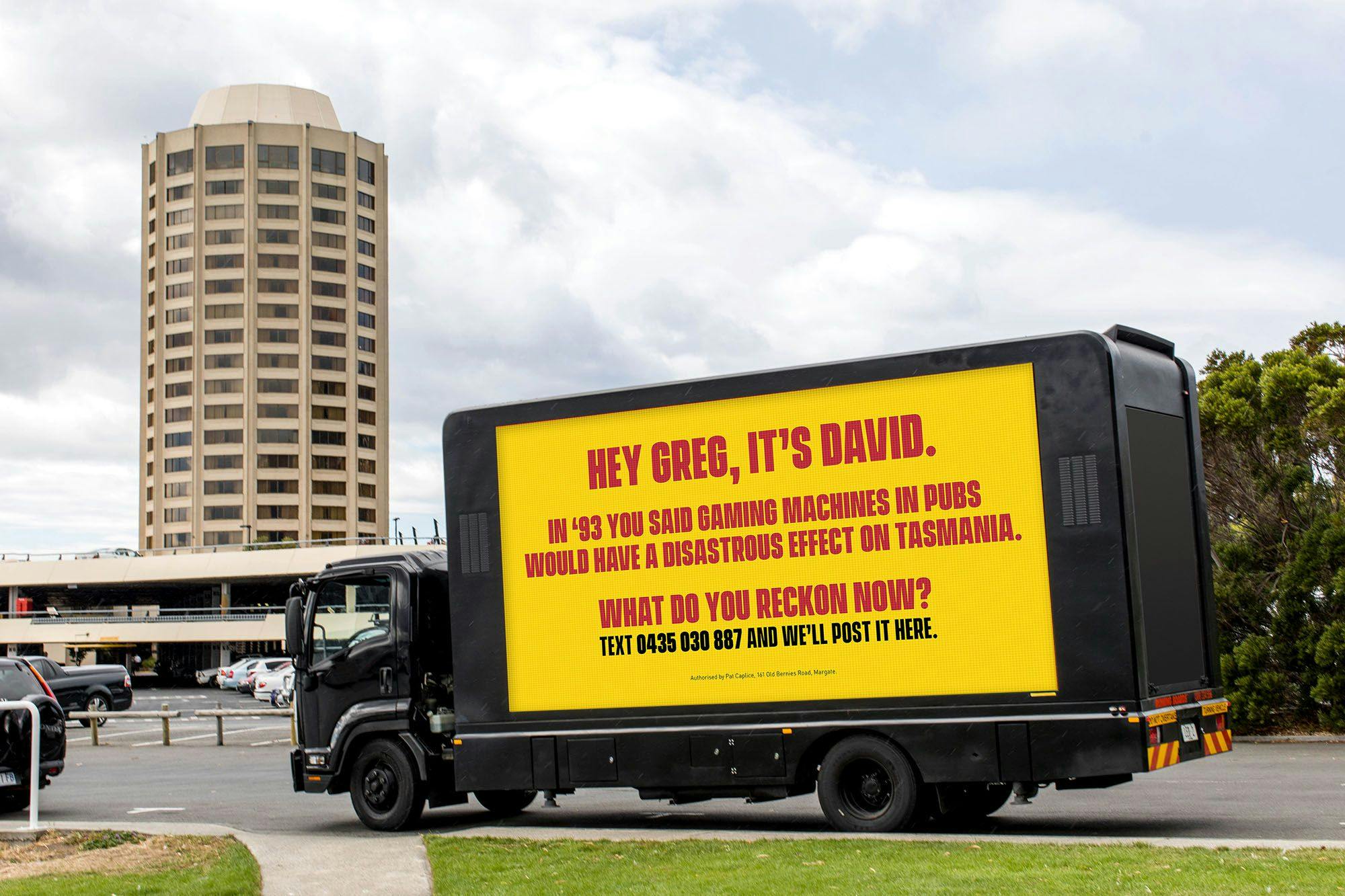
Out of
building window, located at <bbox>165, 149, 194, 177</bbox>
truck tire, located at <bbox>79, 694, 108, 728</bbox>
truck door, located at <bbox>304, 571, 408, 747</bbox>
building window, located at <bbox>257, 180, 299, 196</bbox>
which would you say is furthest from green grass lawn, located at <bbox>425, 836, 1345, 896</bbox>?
building window, located at <bbox>165, 149, 194, 177</bbox>

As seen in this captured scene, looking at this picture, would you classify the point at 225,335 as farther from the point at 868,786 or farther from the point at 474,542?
the point at 868,786

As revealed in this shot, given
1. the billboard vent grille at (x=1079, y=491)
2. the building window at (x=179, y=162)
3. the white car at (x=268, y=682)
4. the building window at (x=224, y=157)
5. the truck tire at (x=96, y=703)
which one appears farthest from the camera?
the building window at (x=179, y=162)

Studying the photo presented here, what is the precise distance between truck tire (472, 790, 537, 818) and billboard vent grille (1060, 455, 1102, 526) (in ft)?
19.6

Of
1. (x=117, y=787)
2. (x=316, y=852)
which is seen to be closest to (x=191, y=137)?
(x=117, y=787)

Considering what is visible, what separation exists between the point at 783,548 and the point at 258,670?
4073 cm

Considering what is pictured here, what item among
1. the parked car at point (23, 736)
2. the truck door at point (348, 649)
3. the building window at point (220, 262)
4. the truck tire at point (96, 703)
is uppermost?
the building window at point (220, 262)

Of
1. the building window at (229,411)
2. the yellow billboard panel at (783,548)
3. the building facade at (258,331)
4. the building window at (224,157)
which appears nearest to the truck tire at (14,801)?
the yellow billboard panel at (783,548)

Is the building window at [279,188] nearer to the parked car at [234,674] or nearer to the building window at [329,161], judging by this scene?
the building window at [329,161]

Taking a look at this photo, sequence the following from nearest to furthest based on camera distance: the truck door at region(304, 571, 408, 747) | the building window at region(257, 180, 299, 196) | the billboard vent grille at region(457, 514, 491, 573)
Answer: the billboard vent grille at region(457, 514, 491, 573)
the truck door at region(304, 571, 408, 747)
the building window at region(257, 180, 299, 196)

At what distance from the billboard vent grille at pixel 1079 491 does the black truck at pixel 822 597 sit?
16 millimetres

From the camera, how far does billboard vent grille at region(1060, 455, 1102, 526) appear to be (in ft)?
33.7

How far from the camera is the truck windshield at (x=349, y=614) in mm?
13016

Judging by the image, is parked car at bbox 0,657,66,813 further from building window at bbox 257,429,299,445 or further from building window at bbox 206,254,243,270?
building window at bbox 206,254,243,270

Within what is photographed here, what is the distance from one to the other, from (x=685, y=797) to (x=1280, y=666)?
41.4ft
